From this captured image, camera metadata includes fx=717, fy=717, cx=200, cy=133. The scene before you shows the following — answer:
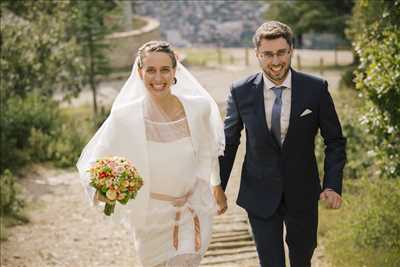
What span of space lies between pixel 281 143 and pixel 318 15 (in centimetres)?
2506

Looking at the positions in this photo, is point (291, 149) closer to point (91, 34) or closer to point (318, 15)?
point (91, 34)

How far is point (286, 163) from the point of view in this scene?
461 cm

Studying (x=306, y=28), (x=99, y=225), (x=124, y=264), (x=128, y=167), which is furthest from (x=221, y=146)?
(x=306, y=28)

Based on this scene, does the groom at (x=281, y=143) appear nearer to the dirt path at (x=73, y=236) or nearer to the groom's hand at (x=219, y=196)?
the groom's hand at (x=219, y=196)

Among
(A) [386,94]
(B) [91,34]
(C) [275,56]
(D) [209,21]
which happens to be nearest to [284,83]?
(C) [275,56]

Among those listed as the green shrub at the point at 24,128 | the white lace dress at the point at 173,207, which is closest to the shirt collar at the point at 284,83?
the white lace dress at the point at 173,207

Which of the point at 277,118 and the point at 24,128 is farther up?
the point at 277,118

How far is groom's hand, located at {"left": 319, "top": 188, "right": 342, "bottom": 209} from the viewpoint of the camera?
4562 millimetres

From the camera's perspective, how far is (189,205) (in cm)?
466

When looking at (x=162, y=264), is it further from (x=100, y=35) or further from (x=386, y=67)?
(x=100, y=35)

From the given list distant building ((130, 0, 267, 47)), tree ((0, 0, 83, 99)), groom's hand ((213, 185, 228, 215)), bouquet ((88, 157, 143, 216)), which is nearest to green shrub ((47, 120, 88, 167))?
tree ((0, 0, 83, 99))

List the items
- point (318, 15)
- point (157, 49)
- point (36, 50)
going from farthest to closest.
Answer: point (318, 15) < point (36, 50) < point (157, 49)

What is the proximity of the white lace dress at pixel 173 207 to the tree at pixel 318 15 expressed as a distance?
24945mm

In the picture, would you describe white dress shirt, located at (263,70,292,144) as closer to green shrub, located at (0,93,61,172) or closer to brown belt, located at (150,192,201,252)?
brown belt, located at (150,192,201,252)
